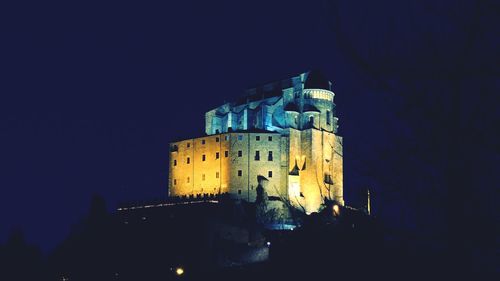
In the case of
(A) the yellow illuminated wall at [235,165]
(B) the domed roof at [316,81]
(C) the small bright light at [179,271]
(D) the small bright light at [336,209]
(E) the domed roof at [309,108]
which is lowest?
(C) the small bright light at [179,271]

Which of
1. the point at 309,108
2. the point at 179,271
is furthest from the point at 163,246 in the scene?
the point at 309,108

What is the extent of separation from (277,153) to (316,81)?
35.0 feet

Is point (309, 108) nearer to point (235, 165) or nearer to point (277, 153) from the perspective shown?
point (277, 153)

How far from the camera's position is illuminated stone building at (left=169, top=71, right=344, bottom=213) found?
3046 inches

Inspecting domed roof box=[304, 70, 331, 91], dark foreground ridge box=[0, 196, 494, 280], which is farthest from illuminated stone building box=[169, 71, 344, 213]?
dark foreground ridge box=[0, 196, 494, 280]

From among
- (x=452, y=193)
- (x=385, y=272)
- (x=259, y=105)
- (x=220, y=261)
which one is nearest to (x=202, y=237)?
(x=220, y=261)

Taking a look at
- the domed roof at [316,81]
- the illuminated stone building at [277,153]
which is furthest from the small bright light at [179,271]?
the domed roof at [316,81]

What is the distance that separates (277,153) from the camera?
3105 inches

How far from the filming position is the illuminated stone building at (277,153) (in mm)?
77375

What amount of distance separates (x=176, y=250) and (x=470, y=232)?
176 feet

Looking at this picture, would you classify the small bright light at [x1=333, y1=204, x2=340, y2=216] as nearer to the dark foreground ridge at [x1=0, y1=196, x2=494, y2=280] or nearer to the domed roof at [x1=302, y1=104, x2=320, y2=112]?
the dark foreground ridge at [x1=0, y1=196, x2=494, y2=280]

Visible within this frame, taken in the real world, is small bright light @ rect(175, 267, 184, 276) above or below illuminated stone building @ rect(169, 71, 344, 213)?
below

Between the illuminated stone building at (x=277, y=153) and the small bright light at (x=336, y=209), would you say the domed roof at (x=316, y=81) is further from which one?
the small bright light at (x=336, y=209)

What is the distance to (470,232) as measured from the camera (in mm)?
9016
